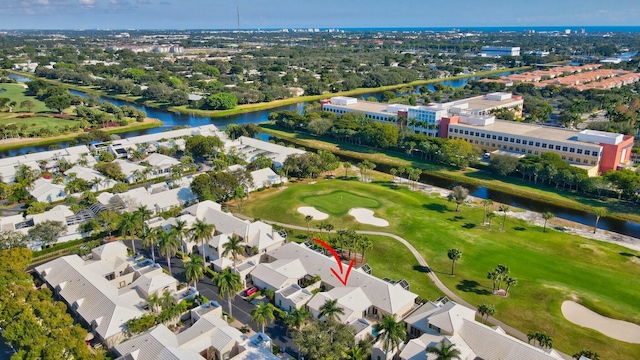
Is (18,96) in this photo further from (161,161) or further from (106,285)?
(106,285)

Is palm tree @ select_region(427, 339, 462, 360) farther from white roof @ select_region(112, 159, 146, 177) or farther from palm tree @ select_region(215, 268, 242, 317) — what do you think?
white roof @ select_region(112, 159, 146, 177)

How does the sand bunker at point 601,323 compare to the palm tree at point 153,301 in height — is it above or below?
below

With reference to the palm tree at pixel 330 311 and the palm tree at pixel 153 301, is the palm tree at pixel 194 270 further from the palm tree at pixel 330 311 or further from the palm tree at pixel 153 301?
the palm tree at pixel 330 311

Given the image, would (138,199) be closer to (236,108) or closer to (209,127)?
(209,127)

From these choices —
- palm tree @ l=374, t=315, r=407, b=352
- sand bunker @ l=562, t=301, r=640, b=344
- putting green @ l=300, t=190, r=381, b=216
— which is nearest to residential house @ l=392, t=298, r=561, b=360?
palm tree @ l=374, t=315, r=407, b=352

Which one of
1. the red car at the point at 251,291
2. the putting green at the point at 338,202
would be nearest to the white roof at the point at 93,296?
the red car at the point at 251,291

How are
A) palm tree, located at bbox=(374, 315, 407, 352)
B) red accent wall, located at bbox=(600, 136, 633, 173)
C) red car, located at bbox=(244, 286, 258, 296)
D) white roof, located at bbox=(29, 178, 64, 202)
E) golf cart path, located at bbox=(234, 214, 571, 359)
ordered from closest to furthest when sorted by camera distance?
palm tree, located at bbox=(374, 315, 407, 352) < golf cart path, located at bbox=(234, 214, 571, 359) < red car, located at bbox=(244, 286, 258, 296) < white roof, located at bbox=(29, 178, 64, 202) < red accent wall, located at bbox=(600, 136, 633, 173)

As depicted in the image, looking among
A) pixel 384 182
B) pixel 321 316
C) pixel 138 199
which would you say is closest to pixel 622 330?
pixel 321 316
